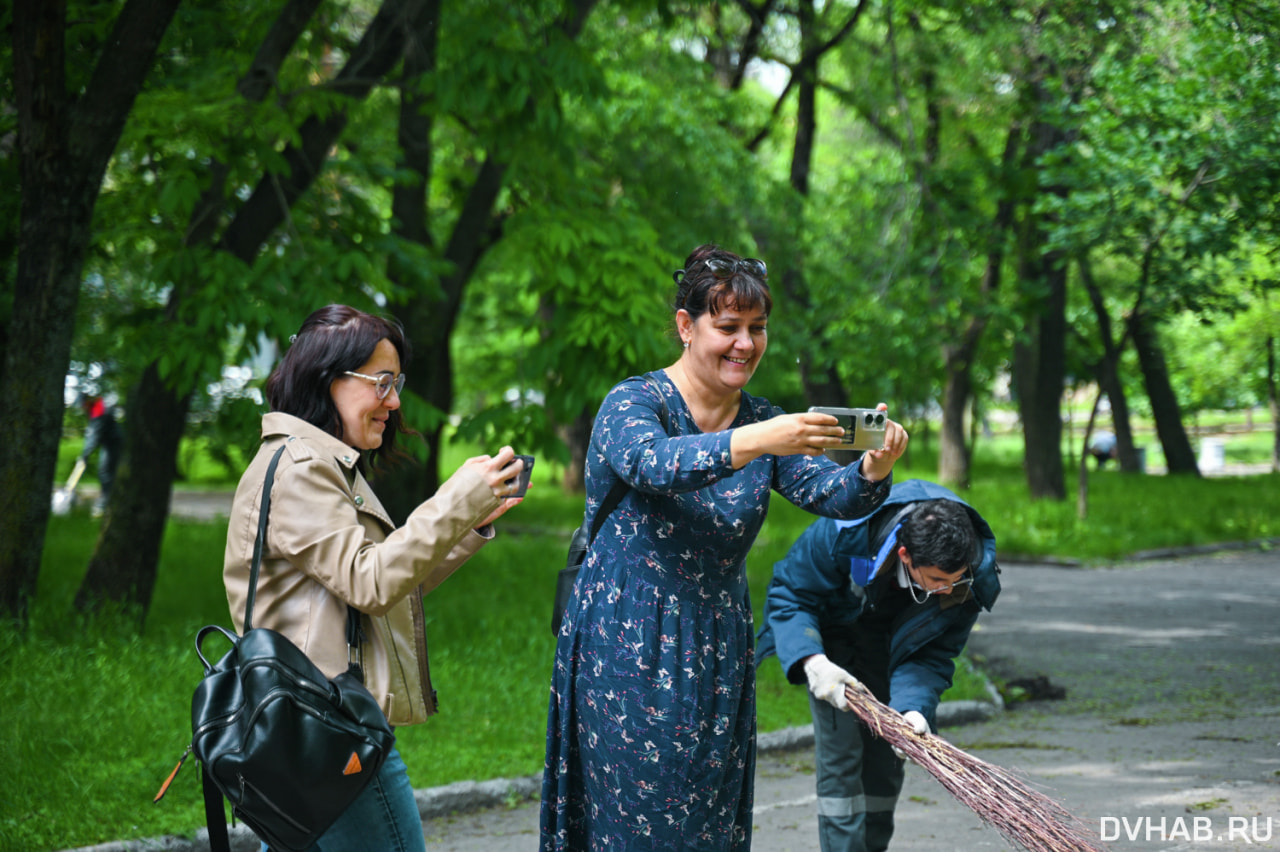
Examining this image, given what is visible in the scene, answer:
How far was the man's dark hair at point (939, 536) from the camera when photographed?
3.55 metres

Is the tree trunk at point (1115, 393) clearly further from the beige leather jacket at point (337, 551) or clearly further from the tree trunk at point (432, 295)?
the beige leather jacket at point (337, 551)

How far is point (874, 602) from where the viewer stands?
3939 millimetres

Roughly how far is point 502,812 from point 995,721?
3301 millimetres

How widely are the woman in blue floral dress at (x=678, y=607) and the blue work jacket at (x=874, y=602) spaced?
3.13ft

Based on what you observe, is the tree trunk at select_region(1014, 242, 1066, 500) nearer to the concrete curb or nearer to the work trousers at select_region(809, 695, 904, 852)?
the concrete curb

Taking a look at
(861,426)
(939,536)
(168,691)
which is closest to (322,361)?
(861,426)

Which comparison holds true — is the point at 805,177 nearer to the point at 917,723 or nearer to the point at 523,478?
the point at 917,723

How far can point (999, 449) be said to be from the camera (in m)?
43.2

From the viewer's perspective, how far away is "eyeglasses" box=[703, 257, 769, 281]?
9.21 ft

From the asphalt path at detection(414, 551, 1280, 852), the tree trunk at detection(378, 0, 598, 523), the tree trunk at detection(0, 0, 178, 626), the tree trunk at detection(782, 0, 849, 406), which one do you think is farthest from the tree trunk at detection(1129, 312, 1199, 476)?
the tree trunk at detection(0, 0, 178, 626)

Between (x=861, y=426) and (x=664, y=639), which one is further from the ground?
(x=861, y=426)

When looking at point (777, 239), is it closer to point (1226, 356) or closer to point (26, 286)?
point (26, 286)

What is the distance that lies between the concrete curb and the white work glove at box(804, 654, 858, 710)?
427 mm

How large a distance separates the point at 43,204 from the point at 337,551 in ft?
19.1
